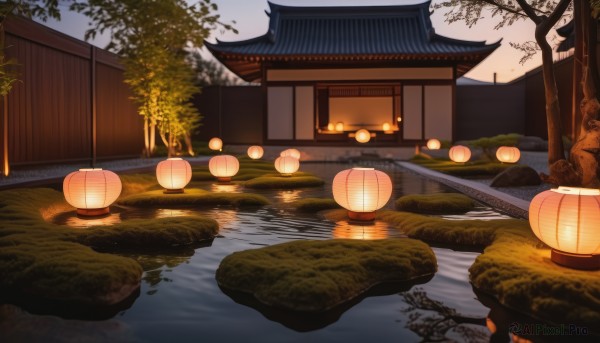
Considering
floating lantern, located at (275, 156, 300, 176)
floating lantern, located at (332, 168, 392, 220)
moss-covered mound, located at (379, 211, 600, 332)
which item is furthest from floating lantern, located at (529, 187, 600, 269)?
floating lantern, located at (275, 156, 300, 176)

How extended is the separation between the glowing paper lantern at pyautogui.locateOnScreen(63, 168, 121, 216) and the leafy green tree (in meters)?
9.42

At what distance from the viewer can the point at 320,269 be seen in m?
3.57

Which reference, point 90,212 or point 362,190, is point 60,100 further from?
point 362,190

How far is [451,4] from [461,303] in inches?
284

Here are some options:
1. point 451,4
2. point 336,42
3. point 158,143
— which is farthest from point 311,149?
point 451,4

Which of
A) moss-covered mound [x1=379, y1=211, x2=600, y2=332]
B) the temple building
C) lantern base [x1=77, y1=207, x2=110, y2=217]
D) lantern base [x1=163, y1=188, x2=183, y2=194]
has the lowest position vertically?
moss-covered mound [x1=379, y1=211, x2=600, y2=332]

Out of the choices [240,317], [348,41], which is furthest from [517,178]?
[348,41]

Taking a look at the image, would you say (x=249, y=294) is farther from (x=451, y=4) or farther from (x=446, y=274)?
(x=451, y=4)

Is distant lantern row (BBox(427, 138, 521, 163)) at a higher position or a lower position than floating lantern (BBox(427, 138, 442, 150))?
lower

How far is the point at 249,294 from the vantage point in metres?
3.38

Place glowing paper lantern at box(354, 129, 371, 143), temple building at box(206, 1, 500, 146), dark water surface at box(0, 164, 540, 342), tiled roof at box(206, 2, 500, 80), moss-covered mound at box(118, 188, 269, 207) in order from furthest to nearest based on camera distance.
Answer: glowing paper lantern at box(354, 129, 371, 143), temple building at box(206, 1, 500, 146), tiled roof at box(206, 2, 500, 80), moss-covered mound at box(118, 188, 269, 207), dark water surface at box(0, 164, 540, 342)

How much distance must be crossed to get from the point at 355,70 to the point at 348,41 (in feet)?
5.96

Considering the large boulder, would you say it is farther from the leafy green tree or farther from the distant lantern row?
the leafy green tree

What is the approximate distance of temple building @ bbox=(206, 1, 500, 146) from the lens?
19516 millimetres
